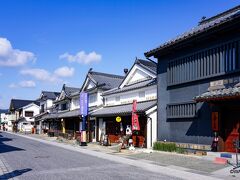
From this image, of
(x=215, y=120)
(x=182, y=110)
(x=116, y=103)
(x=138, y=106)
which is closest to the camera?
(x=215, y=120)

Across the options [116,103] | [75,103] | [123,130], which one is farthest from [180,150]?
[75,103]

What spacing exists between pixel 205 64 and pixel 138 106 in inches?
350

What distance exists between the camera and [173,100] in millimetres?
21703

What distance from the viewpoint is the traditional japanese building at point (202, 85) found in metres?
17.0

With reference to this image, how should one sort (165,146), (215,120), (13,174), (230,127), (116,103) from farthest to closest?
(116,103) < (165,146) < (230,127) < (215,120) < (13,174)

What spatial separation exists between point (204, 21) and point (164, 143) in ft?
30.6

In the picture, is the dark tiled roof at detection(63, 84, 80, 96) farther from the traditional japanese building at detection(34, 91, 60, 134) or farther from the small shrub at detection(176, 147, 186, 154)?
the small shrub at detection(176, 147, 186, 154)

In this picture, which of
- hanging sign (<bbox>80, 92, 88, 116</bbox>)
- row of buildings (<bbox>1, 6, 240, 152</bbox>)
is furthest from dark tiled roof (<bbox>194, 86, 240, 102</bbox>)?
hanging sign (<bbox>80, 92, 88, 116</bbox>)

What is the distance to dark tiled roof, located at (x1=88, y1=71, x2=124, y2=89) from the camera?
37731mm

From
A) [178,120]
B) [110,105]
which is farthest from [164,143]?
[110,105]

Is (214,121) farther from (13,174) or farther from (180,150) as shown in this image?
(13,174)

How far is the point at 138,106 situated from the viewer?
87.1 ft

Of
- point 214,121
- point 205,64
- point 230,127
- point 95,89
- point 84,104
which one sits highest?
point 95,89

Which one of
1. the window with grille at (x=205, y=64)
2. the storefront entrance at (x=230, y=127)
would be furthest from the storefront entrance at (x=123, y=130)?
the storefront entrance at (x=230, y=127)
